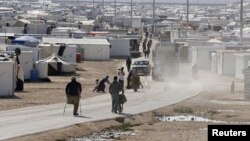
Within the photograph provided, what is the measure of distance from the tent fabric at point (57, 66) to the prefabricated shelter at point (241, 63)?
1008cm

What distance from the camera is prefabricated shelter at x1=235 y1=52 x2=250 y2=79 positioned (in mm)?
51469

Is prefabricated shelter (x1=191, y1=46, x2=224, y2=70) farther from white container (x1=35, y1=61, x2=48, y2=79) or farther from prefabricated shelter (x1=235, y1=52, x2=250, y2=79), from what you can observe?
white container (x1=35, y1=61, x2=48, y2=79)

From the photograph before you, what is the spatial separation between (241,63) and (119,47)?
78.3ft

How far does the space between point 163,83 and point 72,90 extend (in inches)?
772

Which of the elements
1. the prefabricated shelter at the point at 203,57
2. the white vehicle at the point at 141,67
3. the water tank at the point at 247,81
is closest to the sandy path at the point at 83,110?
the water tank at the point at 247,81

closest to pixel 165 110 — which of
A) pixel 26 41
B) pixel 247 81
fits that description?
pixel 247 81

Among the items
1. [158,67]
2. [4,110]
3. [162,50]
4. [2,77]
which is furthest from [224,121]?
[162,50]

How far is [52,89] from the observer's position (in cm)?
4169

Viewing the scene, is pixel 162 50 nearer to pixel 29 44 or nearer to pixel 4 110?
pixel 29 44

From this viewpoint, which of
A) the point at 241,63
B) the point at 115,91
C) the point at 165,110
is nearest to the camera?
the point at 115,91

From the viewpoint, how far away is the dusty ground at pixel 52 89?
34.1m

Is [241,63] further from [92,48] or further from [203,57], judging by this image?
[92,48]

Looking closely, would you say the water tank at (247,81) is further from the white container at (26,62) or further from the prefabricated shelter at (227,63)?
the prefabricated shelter at (227,63)

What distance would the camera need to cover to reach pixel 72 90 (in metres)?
28.6
